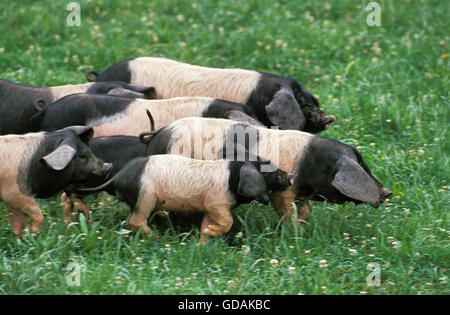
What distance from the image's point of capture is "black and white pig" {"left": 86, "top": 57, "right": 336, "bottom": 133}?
638cm

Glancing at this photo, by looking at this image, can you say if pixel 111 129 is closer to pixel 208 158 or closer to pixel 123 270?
pixel 208 158

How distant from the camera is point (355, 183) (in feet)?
17.7

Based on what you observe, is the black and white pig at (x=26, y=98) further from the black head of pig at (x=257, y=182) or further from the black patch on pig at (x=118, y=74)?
the black head of pig at (x=257, y=182)

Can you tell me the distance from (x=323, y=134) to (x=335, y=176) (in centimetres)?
174

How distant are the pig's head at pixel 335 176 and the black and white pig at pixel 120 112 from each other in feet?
2.33

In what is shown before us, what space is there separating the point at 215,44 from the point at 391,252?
4.54 metres

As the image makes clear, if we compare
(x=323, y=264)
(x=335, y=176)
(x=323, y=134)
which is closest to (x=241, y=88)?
(x=323, y=134)

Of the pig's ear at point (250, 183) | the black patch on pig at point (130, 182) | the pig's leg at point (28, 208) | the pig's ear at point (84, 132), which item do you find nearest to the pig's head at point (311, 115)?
the pig's ear at point (250, 183)

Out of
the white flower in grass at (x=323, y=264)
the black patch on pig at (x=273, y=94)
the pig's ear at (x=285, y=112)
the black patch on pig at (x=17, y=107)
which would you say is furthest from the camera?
the black patch on pig at (x=273, y=94)

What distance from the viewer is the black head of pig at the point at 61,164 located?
17.1ft

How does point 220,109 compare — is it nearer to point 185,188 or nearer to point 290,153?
point 290,153

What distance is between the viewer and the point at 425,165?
6473 mm

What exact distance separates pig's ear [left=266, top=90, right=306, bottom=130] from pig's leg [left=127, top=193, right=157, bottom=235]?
59.3 inches

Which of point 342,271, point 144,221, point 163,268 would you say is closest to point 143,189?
point 144,221
